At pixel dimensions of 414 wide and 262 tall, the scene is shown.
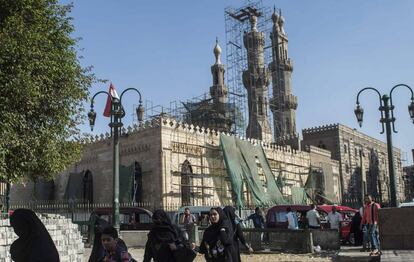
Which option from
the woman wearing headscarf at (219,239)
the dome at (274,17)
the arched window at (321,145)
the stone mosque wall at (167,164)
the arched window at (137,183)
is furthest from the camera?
the dome at (274,17)

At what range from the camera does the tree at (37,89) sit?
11.0 metres

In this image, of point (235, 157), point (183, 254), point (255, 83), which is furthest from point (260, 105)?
point (183, 254)

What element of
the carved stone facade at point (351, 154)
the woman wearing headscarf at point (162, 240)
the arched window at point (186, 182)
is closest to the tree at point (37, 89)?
the woman wearing headscarf at point (162, 240)

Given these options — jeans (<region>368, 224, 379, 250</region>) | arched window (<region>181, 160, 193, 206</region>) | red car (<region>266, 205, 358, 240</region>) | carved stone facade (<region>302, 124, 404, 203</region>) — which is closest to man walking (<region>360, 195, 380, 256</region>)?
jeans (<region>368, 224, 379, 250</region>)

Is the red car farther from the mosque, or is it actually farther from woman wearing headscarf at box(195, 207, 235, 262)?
woman wearing headscarf at box(195, 207, 235, 262)

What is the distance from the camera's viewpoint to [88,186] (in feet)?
105

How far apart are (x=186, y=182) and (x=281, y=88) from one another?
23.0 meters

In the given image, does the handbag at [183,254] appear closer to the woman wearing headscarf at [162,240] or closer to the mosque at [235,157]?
the woman wearing headscarf at [162,240]

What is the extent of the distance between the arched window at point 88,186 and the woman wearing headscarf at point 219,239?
1035 inches

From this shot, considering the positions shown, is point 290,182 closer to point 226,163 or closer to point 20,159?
point 226,163

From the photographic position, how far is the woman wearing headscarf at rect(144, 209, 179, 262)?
236 inches

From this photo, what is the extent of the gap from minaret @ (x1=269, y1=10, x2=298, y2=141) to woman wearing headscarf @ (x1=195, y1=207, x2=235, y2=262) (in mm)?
40599

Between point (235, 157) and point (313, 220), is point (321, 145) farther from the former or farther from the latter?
point (313, 220)

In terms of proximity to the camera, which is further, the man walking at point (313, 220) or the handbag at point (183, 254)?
the man walking at point (313, 220)
